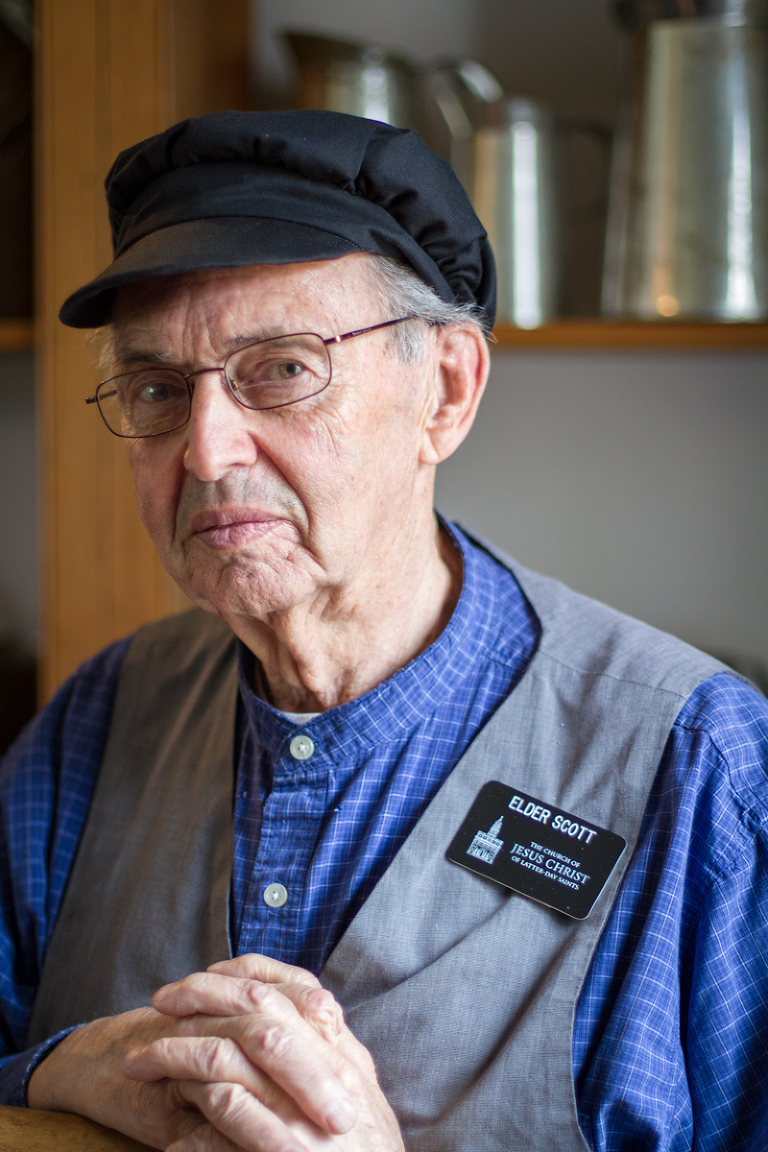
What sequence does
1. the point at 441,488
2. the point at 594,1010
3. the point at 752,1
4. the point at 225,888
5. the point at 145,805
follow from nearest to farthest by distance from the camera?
the point at 594,1010, the point at 225,888, the point at 145,805, the point at 752,1, the point at 441,488

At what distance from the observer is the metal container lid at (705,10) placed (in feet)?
4.59

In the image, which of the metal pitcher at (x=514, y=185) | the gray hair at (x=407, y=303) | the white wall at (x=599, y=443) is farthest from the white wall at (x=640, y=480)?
the gray hair at (x=407, y=303)

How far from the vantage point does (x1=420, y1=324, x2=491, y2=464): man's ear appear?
3.30 ft

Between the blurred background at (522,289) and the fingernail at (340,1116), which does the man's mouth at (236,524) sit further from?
the blurred background at (522,289)

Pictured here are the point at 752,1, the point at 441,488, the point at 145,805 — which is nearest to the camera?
the point at 145,805

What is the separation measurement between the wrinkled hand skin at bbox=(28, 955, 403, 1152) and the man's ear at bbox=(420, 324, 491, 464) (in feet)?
1.67

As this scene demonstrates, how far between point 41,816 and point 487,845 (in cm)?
57

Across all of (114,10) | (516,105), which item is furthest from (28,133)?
(516,105)

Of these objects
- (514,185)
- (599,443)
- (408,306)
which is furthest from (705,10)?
(408,306)

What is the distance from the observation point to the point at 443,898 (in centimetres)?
85

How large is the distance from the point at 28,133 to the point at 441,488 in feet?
3.10

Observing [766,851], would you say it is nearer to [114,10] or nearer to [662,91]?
[662,91]

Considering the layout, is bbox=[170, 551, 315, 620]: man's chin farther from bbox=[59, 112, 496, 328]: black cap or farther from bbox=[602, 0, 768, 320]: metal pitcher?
bbox=[602, 0, 768, 320]: metal pitcher

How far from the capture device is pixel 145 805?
1.10 meters
